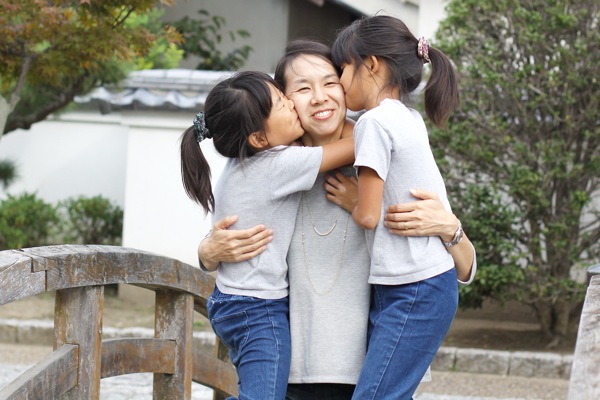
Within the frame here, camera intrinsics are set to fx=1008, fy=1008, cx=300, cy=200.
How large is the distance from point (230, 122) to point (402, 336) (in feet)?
2.50

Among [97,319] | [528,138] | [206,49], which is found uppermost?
[206,49]

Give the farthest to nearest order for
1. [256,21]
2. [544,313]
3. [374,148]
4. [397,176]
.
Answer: [256,21]
[544,313]
[397,176]
[374,148]

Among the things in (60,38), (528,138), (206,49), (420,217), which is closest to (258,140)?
(420,217)

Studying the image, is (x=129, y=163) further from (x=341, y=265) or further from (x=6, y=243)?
(x=341, y=265)

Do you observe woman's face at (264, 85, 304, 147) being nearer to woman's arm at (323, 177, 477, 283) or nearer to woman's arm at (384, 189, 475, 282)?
woman's arm at (323, 177, 477, 283)

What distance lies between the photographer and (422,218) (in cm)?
268

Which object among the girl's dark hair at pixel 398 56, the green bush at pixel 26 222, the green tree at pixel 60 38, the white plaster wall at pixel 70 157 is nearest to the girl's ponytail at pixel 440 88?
the girl's dark hair at pixel 398 56

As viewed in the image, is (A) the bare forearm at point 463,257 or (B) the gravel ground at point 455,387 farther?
(B) the gravel ground at point 455,387

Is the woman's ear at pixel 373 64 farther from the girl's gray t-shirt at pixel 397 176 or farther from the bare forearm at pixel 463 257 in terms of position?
the bare forearm at pixel 463 257

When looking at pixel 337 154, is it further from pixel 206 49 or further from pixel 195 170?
pixel 206 49

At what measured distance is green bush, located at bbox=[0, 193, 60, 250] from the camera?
9.72 m

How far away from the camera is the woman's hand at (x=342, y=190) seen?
280 centimetres

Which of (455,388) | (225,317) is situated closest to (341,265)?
(225,317)

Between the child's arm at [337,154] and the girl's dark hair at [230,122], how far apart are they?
203 millimetres
